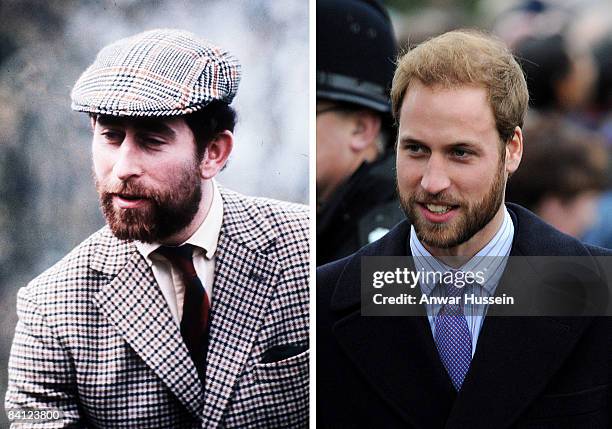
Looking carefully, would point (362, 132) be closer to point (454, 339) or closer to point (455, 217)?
point (455, 217)

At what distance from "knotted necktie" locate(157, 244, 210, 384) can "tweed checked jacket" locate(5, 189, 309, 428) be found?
0.10ft

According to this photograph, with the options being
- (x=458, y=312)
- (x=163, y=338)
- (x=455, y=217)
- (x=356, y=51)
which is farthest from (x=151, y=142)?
(x=458, y=312)

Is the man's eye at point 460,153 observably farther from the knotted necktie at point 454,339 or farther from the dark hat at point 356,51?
the knotted necktie at point 454,339

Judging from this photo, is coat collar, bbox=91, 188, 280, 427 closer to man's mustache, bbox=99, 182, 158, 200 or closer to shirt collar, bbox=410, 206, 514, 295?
man's mustache, bbox=99, 182, 158, 200

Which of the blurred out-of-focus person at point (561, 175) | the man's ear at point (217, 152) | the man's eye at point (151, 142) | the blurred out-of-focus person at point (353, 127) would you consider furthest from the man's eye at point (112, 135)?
the blurred out-of-focus person at point (561, 175)

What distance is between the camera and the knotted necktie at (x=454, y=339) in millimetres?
3480

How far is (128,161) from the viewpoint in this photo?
363 centimetres

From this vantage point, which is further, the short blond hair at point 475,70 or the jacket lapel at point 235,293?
the jacket lapel at point 235,293

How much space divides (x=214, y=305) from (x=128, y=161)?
2.30 feet

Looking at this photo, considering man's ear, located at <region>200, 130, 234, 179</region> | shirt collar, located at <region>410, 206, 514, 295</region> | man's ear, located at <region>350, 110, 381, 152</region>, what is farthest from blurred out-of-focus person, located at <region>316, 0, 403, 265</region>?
man's ear, located at <region>200, 130, 234, 179</region>

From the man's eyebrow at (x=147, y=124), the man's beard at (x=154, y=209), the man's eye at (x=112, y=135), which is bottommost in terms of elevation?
the man's beard at (x=154, y=209)

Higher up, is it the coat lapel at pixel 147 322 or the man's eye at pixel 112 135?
the man's eye at pixel 112 135

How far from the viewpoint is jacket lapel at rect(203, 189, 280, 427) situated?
3627mm

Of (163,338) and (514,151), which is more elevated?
(514,151)
